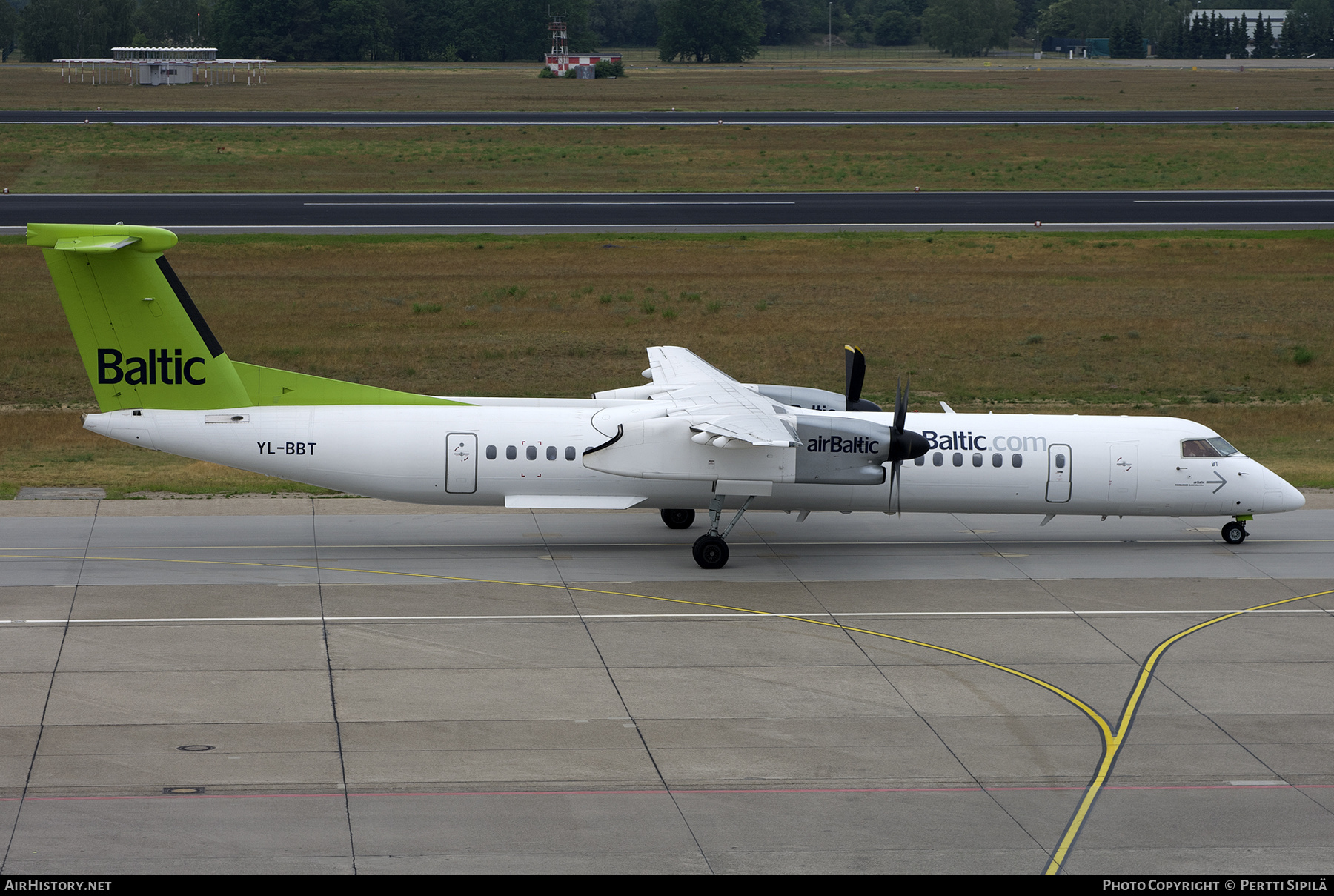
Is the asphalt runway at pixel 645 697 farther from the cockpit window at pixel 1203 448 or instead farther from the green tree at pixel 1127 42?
the green tree at pixel 1127 42

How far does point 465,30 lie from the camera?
16275cm

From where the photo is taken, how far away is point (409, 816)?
1522 centimetres

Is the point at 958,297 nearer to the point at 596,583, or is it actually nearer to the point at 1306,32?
the point at 596,583

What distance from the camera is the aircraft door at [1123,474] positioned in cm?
2698

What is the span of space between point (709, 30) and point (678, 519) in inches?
5748

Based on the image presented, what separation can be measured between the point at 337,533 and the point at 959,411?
21442mm

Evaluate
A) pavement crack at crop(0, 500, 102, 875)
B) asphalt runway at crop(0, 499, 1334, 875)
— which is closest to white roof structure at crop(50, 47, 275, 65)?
asphalt runway at crop(0, 499, 1334, 875)

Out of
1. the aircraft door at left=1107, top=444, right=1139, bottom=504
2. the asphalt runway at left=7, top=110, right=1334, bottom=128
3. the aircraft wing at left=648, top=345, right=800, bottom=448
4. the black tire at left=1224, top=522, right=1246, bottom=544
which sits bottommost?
the black tire at left=1224, top=522, right=1246, bottom=544

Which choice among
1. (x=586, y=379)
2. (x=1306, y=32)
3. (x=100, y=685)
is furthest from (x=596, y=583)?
(x=1306, y=32)

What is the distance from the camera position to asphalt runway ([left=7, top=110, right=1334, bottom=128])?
97.9 metres

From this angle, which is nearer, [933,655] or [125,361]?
[933,655]

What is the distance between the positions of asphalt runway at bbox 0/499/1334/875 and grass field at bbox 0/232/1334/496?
329 inches

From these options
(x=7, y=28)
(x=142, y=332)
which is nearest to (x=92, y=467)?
(x=142, y=332)

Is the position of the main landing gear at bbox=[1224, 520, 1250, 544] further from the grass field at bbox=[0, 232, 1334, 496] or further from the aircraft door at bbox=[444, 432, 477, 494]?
the aircraft door at bbox=[444, 432, 477, 494]
